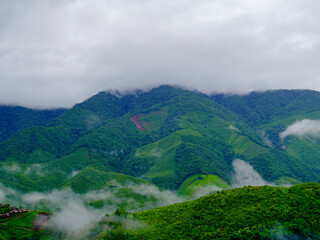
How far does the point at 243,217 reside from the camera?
90.1 metres

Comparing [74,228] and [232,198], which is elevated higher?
[232,198]

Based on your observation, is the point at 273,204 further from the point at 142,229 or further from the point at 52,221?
the point at 52,221

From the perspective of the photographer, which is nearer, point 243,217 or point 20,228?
point 243,217

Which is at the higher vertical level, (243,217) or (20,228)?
(243,217)

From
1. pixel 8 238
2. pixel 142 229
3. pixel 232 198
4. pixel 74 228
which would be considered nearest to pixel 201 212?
pixel 232 198

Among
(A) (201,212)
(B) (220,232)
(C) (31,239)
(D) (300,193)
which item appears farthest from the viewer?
(C) (31,239)

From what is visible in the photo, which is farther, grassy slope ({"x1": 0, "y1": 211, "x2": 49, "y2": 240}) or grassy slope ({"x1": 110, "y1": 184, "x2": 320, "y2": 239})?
grassy slope ({"x1": 0, "y1": 211, "x2": 49, "y2": 240})

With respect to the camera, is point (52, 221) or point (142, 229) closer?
point (142, 229)

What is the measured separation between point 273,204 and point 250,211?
8.02 metres

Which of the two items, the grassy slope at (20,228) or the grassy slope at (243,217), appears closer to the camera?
the grassy slope at (243,217)

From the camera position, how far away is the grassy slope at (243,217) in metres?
81.0

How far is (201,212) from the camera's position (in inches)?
4018

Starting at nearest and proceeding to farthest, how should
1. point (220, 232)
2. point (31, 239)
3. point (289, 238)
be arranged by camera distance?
point (289, 238) < point (220, 232) < point (31, 239)

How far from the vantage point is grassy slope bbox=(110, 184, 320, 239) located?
81.0 meters
